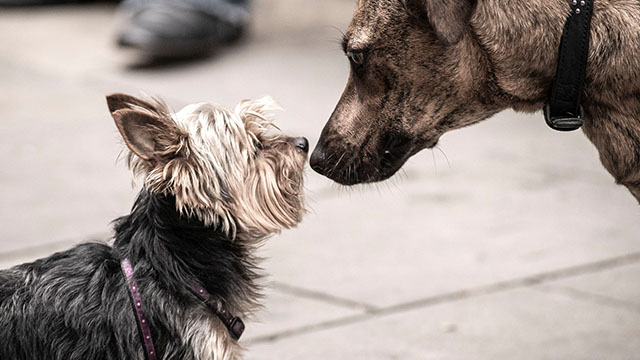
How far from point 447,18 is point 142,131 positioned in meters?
1.30

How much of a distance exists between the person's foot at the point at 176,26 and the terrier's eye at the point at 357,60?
21.4 ft

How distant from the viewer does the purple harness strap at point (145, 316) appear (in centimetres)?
361

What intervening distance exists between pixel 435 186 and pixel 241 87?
3228 millimetres

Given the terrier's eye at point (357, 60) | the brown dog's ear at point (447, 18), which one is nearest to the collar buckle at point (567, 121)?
the brown dog's ear at point (447, 18)

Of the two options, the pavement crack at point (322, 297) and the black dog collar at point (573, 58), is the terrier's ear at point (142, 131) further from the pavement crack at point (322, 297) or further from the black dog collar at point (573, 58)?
the pavement crack at point (322, 297)

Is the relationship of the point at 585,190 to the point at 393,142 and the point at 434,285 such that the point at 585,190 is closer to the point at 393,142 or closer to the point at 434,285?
the point at 434,285

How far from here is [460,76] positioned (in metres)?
4.39

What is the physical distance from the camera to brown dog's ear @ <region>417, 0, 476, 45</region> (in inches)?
154

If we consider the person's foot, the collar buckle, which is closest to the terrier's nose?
the collar buckle

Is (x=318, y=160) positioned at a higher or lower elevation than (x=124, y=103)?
lower

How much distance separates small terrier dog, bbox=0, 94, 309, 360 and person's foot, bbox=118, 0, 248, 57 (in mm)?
6964

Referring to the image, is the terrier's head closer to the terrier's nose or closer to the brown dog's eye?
the terrier's nose

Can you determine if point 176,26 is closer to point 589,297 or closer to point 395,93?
point 589,297

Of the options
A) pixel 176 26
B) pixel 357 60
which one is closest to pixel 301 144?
pixel 357 60
